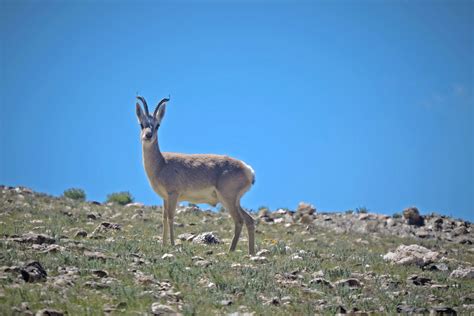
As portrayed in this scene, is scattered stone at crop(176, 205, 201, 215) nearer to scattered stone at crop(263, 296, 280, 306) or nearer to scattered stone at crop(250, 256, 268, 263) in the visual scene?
scattered stone at crop(250, 256, 268, 263)

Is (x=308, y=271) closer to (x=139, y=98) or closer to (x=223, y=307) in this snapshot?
(x=223, y=307)

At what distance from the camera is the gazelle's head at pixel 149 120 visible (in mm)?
16000

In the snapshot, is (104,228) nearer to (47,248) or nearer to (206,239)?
(206,239)

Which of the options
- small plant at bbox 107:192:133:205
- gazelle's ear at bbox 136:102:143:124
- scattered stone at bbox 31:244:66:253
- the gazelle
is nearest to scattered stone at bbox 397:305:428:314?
scattered stone at bbox 31:244:66:253

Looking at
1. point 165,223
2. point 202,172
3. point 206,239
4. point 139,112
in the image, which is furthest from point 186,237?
point 139,112

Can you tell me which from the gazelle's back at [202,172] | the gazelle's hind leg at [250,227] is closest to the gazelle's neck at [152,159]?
the gazelle's back at [202,172]

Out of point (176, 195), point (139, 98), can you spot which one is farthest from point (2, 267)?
point (139, 98)

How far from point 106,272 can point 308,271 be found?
409cm

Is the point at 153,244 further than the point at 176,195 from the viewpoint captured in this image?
No

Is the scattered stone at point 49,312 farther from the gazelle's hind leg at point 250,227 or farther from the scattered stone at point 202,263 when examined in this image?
the gazelle's hind leg at point 250,227

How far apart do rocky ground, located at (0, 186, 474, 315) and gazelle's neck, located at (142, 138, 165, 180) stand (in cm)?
163

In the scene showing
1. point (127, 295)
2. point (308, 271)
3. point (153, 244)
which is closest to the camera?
point (127, 295)

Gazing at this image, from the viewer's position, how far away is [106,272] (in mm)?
9695

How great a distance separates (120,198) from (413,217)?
1197 cm
